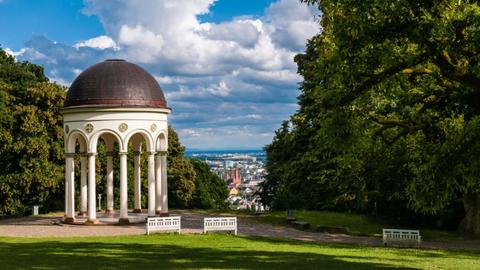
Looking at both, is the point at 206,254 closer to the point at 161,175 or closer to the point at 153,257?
the point at 153,257

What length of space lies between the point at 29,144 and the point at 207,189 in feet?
96.3

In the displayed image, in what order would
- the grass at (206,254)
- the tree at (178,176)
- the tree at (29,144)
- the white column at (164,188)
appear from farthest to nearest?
the tree at (178,176), the tree at (29,144), the white column at (164,188), the grass at (206,254)

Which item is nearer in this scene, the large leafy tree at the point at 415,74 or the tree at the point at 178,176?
the large leafy tree at the point at 415,74

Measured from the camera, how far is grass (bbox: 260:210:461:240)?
1329 inches

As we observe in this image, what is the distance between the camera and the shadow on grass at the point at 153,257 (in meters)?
18.3

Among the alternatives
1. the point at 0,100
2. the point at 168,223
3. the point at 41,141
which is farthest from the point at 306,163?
the point at 0,100

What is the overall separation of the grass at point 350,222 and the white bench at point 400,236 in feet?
14.9

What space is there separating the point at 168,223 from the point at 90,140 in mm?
Answer: 7703

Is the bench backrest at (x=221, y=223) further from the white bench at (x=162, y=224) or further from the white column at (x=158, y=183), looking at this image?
the white column at (x=158, y=183)

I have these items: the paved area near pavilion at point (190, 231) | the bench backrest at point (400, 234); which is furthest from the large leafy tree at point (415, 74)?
the paved area near pavilion at point (190, 231)

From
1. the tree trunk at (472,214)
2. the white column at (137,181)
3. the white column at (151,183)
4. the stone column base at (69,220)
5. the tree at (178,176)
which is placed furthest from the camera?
the tree at (178,176)

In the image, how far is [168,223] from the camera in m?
30.1

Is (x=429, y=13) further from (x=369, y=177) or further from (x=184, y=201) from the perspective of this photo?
(x=184, y=201)

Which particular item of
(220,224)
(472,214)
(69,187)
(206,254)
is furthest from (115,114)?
→ (472,214)
